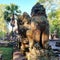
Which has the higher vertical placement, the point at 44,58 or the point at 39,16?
the point at 39,16

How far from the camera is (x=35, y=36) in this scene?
668 cm

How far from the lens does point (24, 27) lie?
8.05 m

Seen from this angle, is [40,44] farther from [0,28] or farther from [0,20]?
[0,28]

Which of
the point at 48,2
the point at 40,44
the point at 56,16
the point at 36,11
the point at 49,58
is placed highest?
the point at 48,2

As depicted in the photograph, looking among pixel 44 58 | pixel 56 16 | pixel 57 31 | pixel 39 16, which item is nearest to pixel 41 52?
pixel 44 58

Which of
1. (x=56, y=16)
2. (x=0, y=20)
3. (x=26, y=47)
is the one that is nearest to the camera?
(x=26, y=47)

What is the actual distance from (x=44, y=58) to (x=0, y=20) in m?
64.0

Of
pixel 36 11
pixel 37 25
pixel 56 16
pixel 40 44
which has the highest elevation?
pixel 56 16

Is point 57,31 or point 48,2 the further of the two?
point 57,31

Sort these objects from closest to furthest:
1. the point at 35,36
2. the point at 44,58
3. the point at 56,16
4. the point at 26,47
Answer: the point at 44,58, the point at 35,36, the point at 26,47, the point at 56,16

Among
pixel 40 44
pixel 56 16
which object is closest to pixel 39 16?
pixel 40 44

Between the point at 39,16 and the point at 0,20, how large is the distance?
63429 mm

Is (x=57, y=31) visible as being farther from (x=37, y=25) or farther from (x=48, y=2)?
(x=37, y=25)

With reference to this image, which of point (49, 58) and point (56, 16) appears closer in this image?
point (49, 58)
